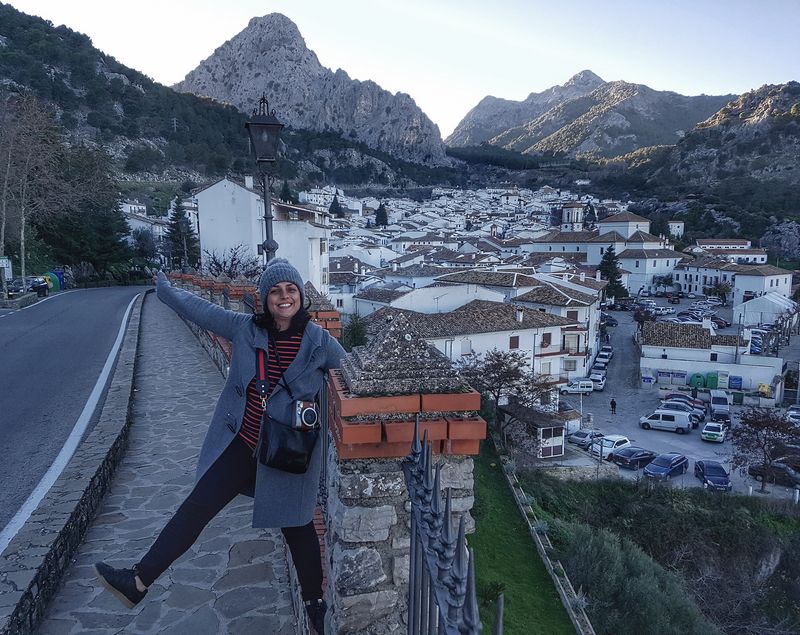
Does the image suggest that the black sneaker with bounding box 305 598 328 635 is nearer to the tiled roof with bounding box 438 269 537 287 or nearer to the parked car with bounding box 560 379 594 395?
the parked car with bounding box 560 379 594 395

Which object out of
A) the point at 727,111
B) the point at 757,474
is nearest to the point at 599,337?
the point at 757,474

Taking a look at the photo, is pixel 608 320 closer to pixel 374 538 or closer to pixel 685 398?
pixel 685 398

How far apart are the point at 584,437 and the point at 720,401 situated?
9702 millimetres

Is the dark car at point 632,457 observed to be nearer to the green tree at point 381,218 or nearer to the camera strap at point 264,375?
the camera strap at point 264,375

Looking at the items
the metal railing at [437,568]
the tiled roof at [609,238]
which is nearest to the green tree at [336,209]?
the tiled roof at [609,238]

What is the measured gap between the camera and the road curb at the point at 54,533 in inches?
125

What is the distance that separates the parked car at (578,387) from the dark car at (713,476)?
9618mm

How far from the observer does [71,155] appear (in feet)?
121

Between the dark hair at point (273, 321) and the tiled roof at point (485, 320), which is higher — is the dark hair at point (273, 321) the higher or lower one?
the higher one

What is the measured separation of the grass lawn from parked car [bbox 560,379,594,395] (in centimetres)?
1418

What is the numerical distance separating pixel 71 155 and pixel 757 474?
42923 mm

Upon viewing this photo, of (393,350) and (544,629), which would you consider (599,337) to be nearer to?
(544,629)

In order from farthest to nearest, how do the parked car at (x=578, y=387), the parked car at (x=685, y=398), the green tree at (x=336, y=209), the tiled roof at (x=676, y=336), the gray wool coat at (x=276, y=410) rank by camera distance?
the green tree at (x=336, y=209) < the tiled roof at (x=676, y=336) < the parked car at (x=578, y=387) < the parked car at (x=685, y=398) < the gray wool coat at (x=276, y=410)

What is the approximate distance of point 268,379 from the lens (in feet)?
9.05
